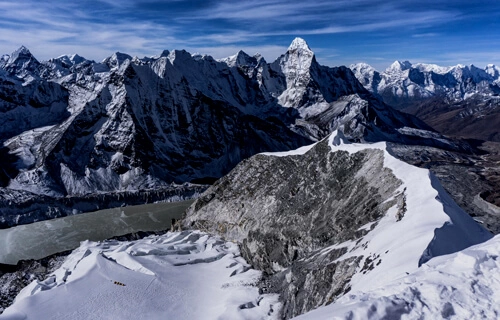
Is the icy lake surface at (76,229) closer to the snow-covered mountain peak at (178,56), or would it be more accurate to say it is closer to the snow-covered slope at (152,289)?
the snow-covered slope at (152,289)

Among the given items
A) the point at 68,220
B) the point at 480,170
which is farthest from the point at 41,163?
the point at 480,170

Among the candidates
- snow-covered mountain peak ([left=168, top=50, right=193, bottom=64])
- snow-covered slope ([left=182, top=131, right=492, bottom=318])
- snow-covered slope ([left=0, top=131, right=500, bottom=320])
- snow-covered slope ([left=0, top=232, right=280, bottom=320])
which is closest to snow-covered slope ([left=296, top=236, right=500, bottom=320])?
snow-covered slope ([left=0, top=131, right=500, bottom=320])

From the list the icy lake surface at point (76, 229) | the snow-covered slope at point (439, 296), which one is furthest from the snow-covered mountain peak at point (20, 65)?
the snow-covered slope at point (439, 296)

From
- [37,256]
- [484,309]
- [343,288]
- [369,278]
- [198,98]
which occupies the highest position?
[198,98]

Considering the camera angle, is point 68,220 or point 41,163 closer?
point 68,220

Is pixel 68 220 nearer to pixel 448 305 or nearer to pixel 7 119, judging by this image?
Result: pixel 7 119

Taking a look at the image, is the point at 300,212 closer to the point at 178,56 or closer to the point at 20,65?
the point at 178,56
